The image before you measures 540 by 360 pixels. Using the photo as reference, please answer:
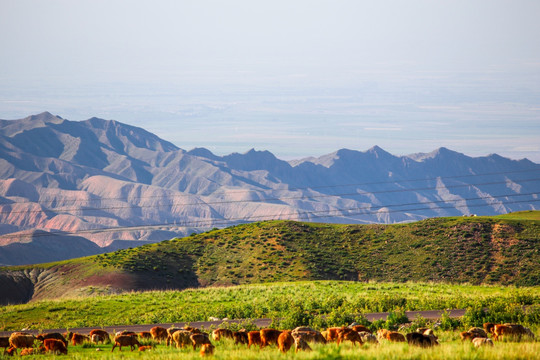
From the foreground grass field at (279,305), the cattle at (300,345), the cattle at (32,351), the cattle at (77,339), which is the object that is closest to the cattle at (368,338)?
the cattle at (300,345)

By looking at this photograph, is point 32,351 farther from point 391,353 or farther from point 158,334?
point 391,353

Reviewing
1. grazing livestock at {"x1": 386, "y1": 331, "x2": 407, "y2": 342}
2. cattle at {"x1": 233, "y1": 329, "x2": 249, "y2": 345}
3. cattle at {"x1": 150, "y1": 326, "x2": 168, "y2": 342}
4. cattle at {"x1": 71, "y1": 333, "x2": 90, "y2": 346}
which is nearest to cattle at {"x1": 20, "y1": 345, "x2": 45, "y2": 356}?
cattle at {"x1": 71, "y1": 333, "x2": 90, "y2": 346}

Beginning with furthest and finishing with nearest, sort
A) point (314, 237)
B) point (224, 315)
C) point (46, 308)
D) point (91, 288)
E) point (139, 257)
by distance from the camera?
point (314, 237), point (139, 257), point (91, 288), point (46, 308), point (224, 315)

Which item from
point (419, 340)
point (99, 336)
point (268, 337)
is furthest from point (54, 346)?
point (419, 340)

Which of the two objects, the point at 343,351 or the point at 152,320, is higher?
the point at 343,351

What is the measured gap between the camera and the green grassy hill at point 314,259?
87125 millimetres

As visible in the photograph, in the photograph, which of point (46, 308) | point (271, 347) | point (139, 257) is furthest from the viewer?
point (139, 257)

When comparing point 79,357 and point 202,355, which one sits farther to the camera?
point 79,357

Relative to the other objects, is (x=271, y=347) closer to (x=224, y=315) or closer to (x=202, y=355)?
(x=202, y=355)

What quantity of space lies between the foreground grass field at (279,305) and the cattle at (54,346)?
12466mm

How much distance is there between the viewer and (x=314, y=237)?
110812 millimetres

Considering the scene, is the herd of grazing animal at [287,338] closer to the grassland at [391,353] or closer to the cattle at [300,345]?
the cattle at [300,345]

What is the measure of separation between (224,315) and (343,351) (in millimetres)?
23151

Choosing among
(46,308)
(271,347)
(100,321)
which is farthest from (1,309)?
(271,347)
